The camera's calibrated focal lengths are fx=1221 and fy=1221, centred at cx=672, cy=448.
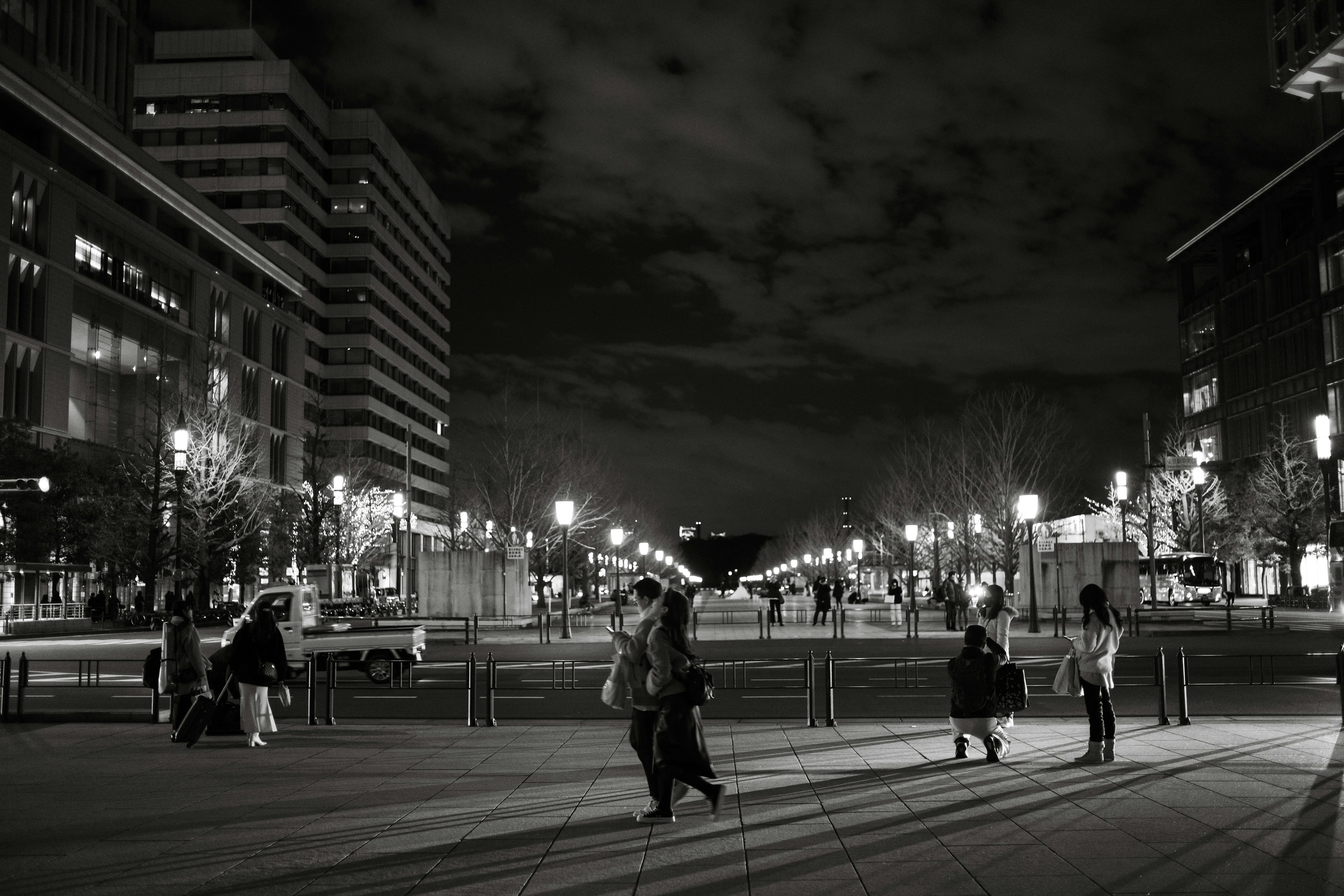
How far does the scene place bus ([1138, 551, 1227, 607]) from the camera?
63.2m

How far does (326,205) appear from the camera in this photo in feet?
368

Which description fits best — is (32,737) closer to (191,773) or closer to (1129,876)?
(191,773)

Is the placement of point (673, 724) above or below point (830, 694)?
above

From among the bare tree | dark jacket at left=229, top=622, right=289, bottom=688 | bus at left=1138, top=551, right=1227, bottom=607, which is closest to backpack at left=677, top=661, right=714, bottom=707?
dark jacket at left=229, top=622, right=289, bottom=688

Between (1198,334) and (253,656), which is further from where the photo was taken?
(1198,334)

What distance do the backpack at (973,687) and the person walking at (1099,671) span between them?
0.85m

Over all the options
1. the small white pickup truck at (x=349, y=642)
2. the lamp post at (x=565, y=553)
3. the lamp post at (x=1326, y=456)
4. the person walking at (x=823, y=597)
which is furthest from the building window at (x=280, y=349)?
the lamp post at (x=1326, y=456)

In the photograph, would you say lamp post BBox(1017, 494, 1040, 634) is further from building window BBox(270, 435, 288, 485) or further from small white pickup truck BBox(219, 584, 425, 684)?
building window BBox(270, 435, 288, 485)

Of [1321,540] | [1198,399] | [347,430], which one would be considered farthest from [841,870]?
[347,430]

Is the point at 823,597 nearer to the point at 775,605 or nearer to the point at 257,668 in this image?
the point at 775,605

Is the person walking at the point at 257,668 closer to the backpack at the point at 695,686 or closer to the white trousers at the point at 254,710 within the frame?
the white trousers at the point at 254,710

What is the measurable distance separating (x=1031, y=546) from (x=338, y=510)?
3138cm

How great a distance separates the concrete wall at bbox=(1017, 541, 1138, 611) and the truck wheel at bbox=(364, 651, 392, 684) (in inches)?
861

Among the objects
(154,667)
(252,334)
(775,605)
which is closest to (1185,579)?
(775,605)
